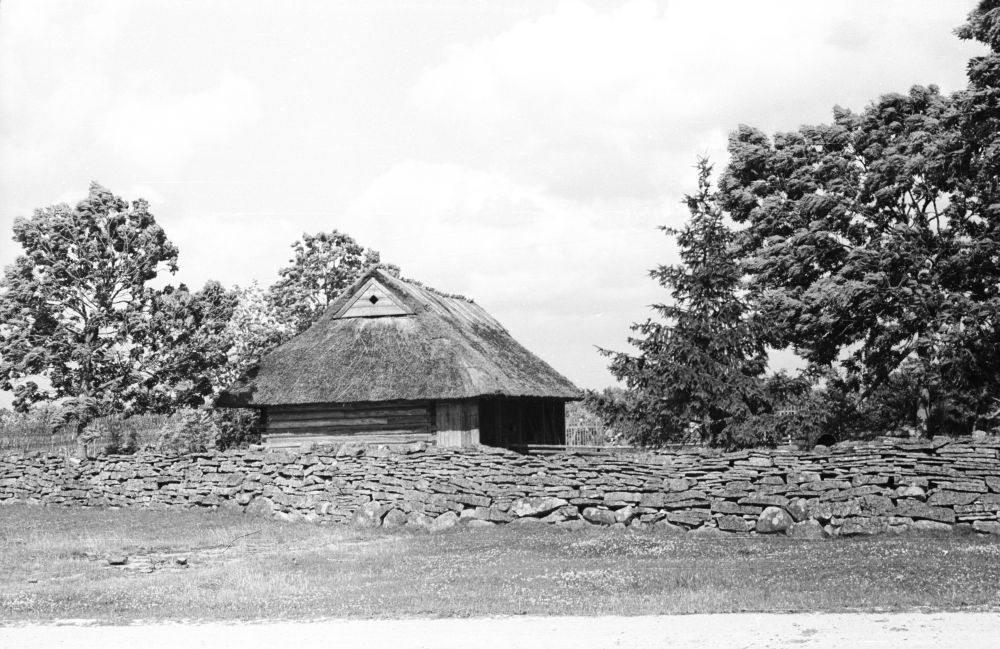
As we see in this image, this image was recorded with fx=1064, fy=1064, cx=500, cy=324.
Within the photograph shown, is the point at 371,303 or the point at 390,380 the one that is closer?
the point at 390,380

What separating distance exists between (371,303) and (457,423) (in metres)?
6.00

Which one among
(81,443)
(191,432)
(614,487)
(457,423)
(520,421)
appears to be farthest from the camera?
(191,432)

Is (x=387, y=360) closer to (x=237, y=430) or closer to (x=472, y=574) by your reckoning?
(x=237, y=430)

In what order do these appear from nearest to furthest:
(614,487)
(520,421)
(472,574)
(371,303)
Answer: (472,574) → (614,487) → (371,303) → (520,421)

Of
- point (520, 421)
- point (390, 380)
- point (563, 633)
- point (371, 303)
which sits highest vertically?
point (371, 303)

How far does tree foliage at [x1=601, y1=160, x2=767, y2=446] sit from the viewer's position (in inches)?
985

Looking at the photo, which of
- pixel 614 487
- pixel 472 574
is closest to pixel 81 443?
pixel 614 487

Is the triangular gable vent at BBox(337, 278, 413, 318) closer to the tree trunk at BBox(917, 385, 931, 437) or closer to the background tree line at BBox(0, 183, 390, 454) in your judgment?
→ the background tree line at BBox(0, 183, 390, 454)

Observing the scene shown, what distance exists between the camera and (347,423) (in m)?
32.5

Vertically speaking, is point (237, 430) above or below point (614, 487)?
above

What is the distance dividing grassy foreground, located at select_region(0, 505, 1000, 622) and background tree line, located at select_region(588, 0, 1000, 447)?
19.1 ft

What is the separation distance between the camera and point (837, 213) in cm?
3353

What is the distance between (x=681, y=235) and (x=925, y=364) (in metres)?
10.1

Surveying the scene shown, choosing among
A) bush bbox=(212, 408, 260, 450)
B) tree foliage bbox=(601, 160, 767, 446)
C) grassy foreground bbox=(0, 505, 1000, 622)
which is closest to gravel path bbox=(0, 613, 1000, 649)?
grassy foreground bbox=(0, 505, 1000, 622)
